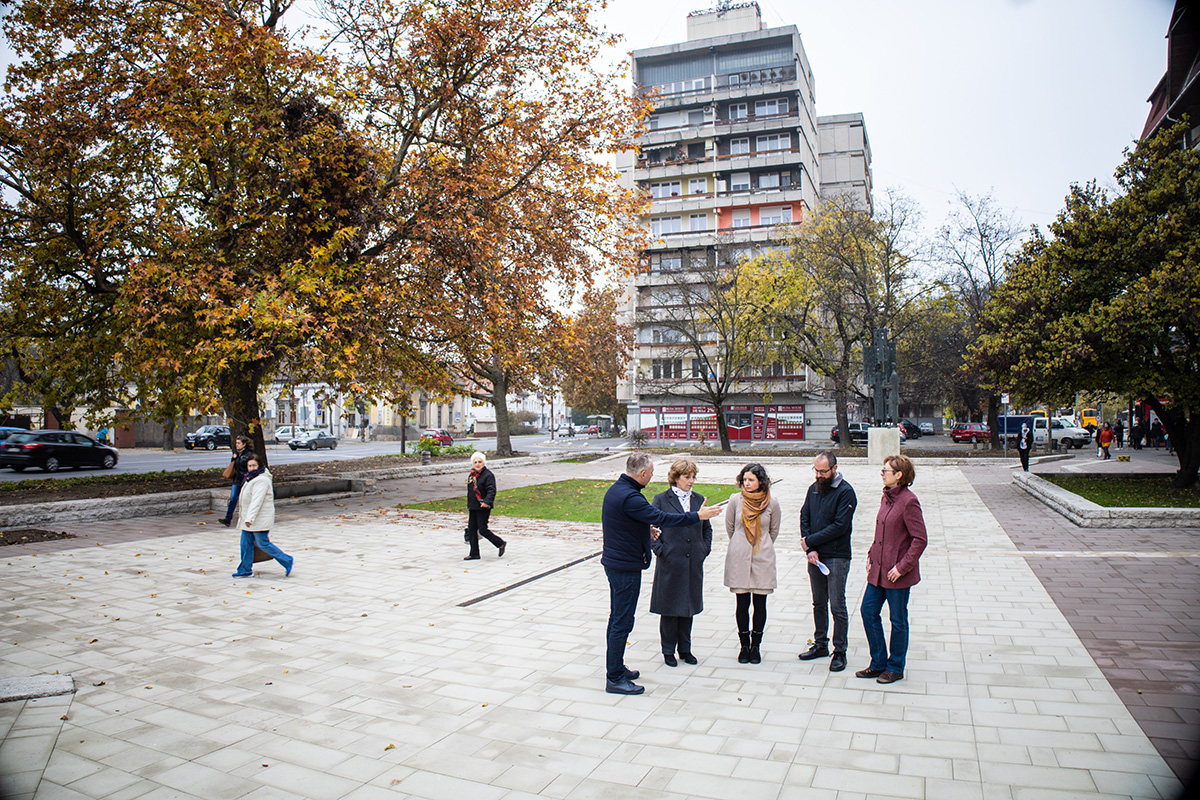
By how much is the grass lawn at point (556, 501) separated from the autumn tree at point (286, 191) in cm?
318

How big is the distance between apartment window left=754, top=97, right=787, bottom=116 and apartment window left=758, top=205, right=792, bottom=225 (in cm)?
773

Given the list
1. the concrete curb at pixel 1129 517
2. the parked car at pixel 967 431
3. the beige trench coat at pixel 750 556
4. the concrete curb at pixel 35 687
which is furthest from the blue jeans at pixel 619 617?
the parked car at pixel 967 431

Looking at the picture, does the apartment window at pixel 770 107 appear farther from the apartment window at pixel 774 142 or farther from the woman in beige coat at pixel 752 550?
the woman in beige coat at pixel 752 550

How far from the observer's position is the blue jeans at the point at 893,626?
549 centimetres

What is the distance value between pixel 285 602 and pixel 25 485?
558 inches

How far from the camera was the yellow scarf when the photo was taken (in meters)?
5.93

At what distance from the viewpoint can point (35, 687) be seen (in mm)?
5410

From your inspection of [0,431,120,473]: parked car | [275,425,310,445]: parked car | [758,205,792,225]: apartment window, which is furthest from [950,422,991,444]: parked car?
[0,431,120,473]: parked car

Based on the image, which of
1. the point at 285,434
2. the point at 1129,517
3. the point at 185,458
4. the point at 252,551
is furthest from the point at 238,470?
the point at 285,434

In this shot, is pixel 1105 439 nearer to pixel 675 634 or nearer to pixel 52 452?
pixel 675 634

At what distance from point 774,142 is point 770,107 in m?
3.15

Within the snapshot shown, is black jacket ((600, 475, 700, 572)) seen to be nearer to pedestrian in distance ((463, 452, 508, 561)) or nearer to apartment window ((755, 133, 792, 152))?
pedestrian in distance ((463, 452, 508, 561))

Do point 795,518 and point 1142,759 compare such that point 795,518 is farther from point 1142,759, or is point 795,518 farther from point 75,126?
point 75,126

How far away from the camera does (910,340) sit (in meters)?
37.8
